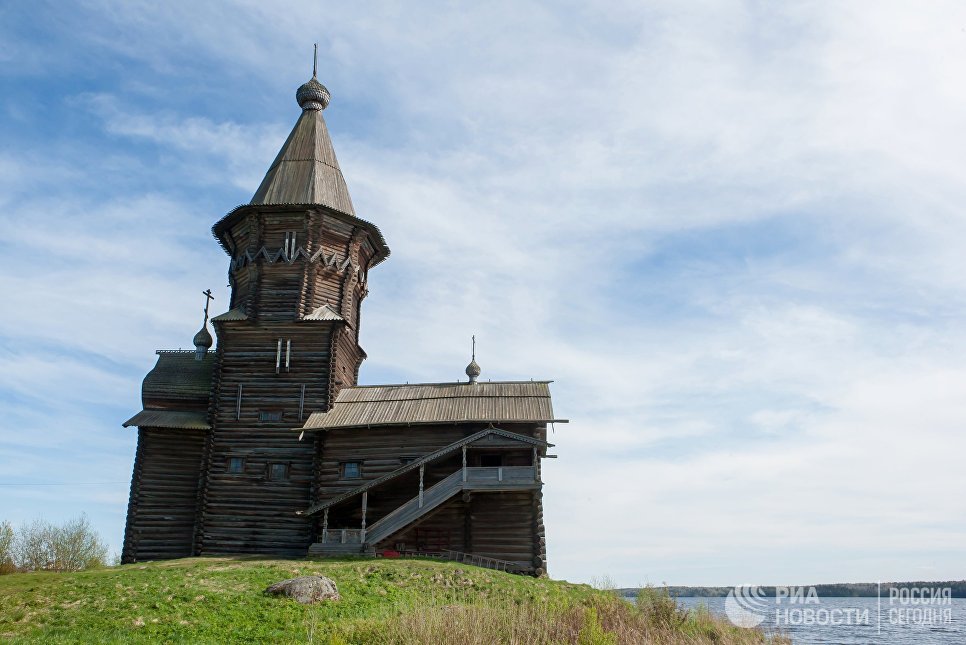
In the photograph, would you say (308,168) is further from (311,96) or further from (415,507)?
(415,507)

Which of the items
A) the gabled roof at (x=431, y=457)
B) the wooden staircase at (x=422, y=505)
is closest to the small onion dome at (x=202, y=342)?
the gabled roof at (x=431, y=457)

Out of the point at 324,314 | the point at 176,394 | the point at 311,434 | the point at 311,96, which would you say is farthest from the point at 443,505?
the point at 311,96

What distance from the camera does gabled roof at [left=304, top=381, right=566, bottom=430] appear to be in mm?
28781

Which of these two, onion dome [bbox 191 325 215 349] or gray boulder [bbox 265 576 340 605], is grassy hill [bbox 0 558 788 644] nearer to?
gray boulder [bbox 265 576 340 605]

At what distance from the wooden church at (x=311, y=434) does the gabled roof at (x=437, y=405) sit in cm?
9

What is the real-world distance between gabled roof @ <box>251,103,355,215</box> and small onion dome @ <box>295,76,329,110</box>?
1023mm

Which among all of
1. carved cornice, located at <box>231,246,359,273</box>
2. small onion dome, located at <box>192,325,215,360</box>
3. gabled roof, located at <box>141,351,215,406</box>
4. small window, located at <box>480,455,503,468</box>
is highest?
carved cornice, located at <box>231,246,359,273</box>

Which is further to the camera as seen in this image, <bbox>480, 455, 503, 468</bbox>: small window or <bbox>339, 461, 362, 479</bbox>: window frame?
<bbox>339, 461, 362, 479</bbox>: window frame

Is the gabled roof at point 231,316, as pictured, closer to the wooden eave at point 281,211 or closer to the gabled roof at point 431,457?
the wooden eave at point 281,211

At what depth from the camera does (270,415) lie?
30.6 meters

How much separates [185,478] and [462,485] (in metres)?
12.3

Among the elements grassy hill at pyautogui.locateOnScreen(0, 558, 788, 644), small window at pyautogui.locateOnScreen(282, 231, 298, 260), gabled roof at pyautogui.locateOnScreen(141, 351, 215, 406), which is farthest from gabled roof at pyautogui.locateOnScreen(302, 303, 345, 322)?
grassy hill at pyautogui.locateOnScreen(0, 558, 788, 644)

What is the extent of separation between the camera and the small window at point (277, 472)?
2978 centimetres

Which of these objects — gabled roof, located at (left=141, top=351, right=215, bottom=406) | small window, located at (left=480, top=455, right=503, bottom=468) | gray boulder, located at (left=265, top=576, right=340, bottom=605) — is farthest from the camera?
gabled roof, located at (left=141, top=351, right=215, bottom=406)
